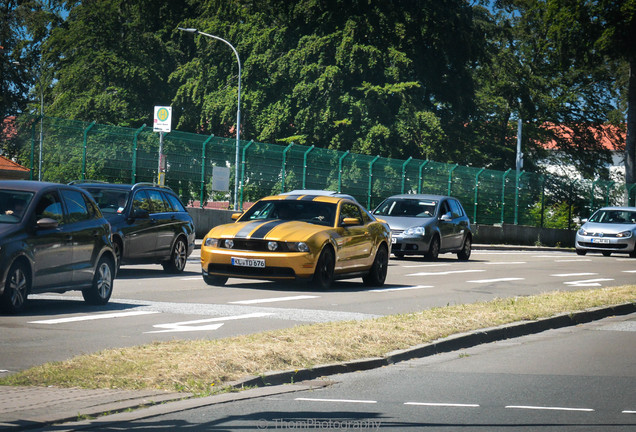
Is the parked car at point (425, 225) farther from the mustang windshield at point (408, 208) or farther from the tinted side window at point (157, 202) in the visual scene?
the tinted side window at point (157, 202)

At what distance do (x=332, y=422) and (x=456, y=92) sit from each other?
170ft

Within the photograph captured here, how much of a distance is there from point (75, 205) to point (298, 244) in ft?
12.7

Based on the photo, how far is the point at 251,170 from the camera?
33219 mm

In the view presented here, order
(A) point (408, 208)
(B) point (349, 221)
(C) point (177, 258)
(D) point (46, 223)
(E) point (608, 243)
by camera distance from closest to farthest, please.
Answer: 1. (D) point (46, 223)
2. (B) point (349, 221)
3. (C) point (177, 258)
4. (A) point (408, 208)
5. (E) point (608, 243)

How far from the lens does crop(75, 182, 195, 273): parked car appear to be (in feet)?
60.1

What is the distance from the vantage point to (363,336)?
1014 centimetres

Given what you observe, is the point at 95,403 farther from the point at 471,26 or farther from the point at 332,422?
the point at 471,26

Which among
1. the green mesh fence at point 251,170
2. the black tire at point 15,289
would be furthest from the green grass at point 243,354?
the green mesh fence at point 251,170

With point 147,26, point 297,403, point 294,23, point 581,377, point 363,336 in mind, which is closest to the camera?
point 297,403

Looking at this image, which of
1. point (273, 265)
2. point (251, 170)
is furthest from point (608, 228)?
point (273, 265)

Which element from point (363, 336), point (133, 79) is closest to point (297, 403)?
point (363, 336)

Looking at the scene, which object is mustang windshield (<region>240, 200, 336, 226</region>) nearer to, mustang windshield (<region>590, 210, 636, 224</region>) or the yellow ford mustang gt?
the yellow ford mustang gt

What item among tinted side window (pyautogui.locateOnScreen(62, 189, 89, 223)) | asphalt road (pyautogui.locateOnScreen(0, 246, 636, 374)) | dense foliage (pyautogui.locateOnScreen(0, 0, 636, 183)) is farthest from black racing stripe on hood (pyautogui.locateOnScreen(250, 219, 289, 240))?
dense foliage (pyautogui.locateOnScreen(0, 0, 636, 183))

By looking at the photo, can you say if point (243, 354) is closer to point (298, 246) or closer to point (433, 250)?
point (298, 246)
